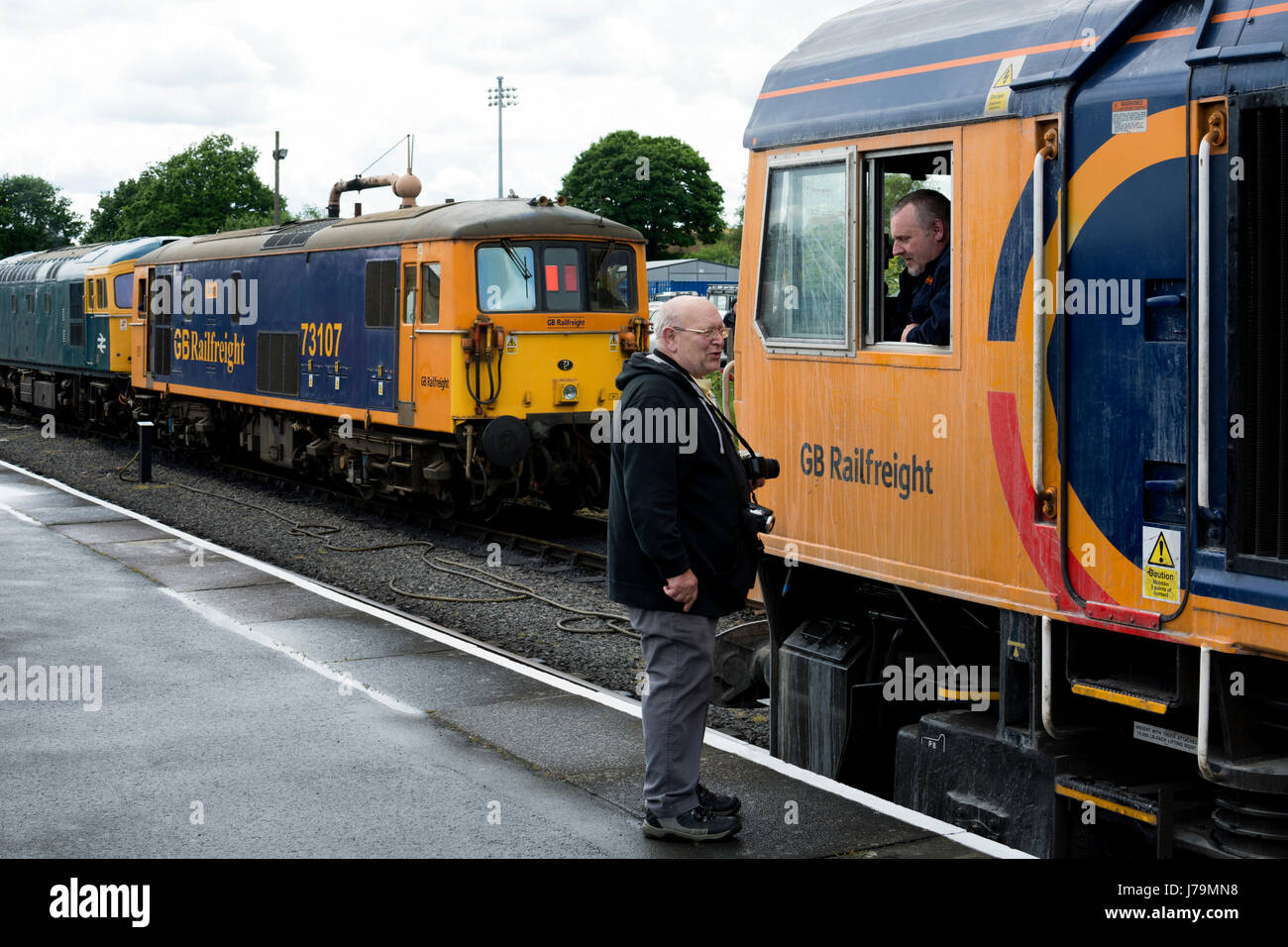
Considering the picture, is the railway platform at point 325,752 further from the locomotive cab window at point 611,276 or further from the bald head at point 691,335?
the locomotive cab window at point 611,276

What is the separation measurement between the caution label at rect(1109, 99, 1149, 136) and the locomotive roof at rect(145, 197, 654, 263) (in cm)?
1149

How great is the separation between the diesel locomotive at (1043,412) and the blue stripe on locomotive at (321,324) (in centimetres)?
1101

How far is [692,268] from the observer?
85.8 metres

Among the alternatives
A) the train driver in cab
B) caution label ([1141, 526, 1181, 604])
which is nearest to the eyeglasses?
the train driver in cab

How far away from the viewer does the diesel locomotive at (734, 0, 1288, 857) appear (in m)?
4.49

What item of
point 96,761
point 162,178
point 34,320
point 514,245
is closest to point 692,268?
point 162,178

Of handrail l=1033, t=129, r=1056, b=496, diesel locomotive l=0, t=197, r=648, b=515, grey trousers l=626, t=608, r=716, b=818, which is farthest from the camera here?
diesel locomotive l=0, t=197, r=648, b=515

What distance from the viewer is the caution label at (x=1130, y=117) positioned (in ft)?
15.5

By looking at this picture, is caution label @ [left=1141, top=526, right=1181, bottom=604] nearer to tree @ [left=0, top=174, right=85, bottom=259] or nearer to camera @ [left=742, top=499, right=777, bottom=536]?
camera @ [left=742, top=499, right=777, bottom=536]

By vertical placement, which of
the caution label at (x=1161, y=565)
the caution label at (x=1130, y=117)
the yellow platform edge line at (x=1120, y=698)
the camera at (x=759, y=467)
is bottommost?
the yellow platform edge line at (x=1120, y=698)

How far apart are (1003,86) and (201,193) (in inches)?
3910

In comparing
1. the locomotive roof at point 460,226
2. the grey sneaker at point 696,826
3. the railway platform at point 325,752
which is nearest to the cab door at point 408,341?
the locomotive roof at point 460,226

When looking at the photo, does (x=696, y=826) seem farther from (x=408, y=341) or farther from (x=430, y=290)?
(x=408, y=341)

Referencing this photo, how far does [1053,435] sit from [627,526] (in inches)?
62.4
